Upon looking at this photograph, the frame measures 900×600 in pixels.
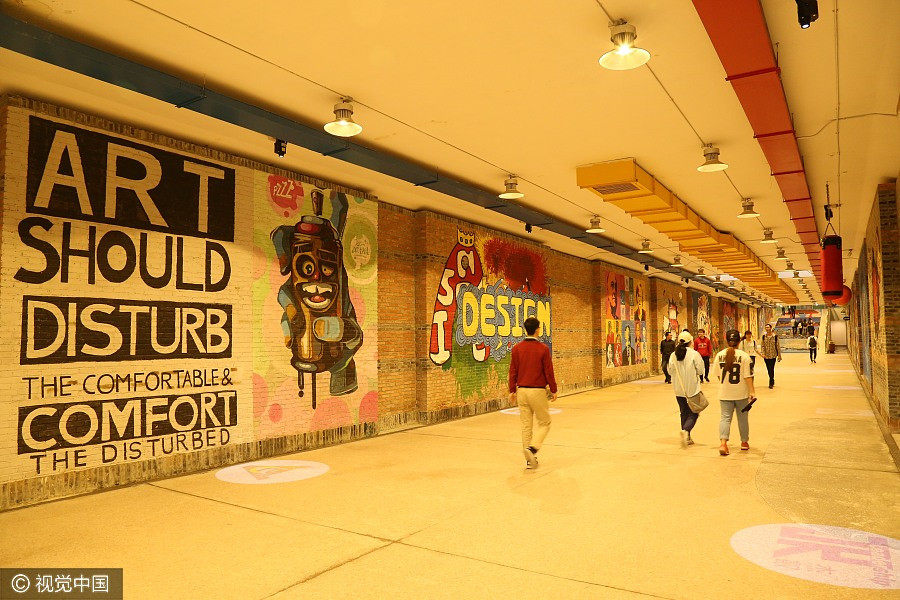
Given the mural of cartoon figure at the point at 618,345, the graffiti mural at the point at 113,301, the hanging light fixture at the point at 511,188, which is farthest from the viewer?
the mural of cartoon figure at the point at 618,345

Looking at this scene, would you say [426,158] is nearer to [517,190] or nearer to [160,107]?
[517,190]

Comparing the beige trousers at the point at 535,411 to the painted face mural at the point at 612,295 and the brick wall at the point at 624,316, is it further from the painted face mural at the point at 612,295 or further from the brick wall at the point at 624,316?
the painted face mural at the point at 612,295

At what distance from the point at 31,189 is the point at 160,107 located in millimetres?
1495

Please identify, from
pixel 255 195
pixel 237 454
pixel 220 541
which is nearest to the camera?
pixel 220 541

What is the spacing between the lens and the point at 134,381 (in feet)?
20.8

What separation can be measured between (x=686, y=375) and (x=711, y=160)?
293 cm

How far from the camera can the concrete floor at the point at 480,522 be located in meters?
3.70

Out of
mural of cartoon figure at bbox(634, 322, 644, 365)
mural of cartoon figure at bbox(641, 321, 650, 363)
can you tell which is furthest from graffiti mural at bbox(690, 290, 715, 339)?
mural of cartoon figure at bbox(634, 322, 644, 365)

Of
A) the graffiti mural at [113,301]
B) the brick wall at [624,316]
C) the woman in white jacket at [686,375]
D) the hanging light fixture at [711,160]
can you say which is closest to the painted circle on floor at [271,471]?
the graffiti mural at [113,301]

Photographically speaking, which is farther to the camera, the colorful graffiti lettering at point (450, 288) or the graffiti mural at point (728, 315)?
the graffiti mural at point (728, 315)

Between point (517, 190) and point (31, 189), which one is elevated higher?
A: point (517, 190)

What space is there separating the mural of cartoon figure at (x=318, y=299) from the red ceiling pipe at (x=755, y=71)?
585cm

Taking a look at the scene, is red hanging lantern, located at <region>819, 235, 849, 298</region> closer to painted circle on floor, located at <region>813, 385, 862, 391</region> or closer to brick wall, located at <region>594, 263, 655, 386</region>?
painted circle on floor, located at <region>813, 385, 862, 391</region>

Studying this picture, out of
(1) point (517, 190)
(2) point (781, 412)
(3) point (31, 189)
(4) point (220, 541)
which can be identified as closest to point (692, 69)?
(1) point (517, 190)
